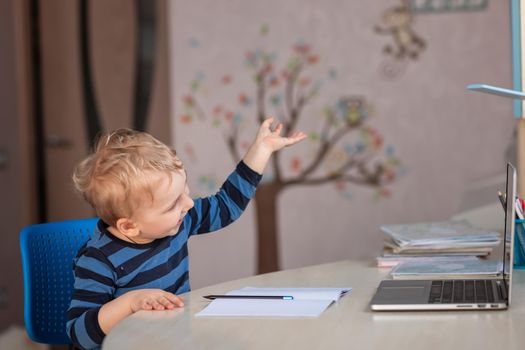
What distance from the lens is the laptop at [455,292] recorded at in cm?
122

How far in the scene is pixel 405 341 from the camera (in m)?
1.06

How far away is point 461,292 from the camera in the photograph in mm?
1319

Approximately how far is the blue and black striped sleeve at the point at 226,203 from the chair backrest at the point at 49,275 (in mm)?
310

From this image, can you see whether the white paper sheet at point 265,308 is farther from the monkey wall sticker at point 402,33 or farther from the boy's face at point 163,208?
the monkey wall sticker at point 402,33

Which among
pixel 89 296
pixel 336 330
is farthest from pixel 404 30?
pixel 336 330

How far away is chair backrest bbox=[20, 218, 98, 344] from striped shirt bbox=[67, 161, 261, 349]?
0.34m

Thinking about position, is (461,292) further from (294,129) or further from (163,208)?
(294,129)

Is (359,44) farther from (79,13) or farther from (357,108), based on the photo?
(79,13)

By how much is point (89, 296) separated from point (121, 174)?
8.5 inches

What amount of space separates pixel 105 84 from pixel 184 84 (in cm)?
44

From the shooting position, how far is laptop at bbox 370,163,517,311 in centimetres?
122

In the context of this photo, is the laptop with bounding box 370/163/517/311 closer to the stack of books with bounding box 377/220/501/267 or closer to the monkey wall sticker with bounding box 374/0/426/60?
the stack of books with bounding box 377/220/501/267

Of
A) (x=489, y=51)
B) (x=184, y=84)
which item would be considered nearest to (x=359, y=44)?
(x=489, y=51)

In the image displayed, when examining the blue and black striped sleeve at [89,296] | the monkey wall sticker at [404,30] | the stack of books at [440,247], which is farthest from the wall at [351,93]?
the blue and black striped sleeve at [89,296]
